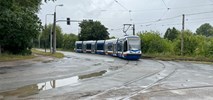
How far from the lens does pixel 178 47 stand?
58.3 metres

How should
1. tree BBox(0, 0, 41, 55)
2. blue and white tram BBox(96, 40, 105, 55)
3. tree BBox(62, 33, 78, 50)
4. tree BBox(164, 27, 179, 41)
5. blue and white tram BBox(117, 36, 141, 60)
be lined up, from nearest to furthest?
tree BBox(0, 0, 41, 55)
blue and white tram BBox(117, 36, 141, 60)
blue and white tram BBox(96, 40, 105, 55)
tree BBox(62, 33, 78, 50)
tree BBox(164, 27, 179, 41)

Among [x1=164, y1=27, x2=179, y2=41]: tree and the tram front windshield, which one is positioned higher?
[x1=164, y1=27, x2=179, y2=41]: tree

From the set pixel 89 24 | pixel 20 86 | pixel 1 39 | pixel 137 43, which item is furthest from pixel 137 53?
pixel 89 24

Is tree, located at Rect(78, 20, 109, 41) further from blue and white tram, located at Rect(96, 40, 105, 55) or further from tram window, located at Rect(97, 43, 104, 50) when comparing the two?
tram window, located at Rect(97, 43, 104, 50)

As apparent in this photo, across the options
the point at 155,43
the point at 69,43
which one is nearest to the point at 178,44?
the point at 155,43

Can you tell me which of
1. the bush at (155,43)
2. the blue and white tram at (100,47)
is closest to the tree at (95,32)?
the blue and white tram at (100,47)

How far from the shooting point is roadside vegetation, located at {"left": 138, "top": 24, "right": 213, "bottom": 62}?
51812 millimetres

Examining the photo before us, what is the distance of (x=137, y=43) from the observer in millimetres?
44375

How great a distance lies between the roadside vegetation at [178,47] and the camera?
51812 millimetres

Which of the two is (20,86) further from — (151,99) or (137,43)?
(137,43)

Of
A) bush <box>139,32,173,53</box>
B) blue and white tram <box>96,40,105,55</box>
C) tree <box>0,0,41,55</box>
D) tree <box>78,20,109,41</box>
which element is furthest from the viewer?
tree <box>78,20,109,41</box>

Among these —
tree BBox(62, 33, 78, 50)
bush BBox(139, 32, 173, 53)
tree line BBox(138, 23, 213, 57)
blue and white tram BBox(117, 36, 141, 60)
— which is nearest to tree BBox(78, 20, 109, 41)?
tree BBox(62, 33, 78, 50)

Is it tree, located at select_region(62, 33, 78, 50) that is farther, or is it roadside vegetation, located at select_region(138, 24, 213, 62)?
tree, located at select_region(62, 33, 78, 50)

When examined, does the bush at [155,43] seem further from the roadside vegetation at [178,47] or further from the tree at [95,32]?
the tree at [95,32]
